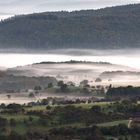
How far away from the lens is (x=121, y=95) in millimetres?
124625

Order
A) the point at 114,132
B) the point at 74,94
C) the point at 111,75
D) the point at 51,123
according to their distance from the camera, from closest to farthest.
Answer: the point at 114,132, the point at 51,123, the point at 74,94, the point at 111,75

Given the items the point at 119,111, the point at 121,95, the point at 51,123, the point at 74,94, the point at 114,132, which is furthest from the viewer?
the point at 74,94

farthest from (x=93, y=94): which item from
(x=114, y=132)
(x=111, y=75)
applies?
(x=111, y=75)

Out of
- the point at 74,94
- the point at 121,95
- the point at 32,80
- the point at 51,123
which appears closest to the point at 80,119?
the point at 51,123

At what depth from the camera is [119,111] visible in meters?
100

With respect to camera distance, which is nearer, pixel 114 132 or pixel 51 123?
pixel 114 132

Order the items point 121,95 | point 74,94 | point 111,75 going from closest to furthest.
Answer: point 121,95 < point 74,94 < point 111,75

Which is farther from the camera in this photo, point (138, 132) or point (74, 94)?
point (74, 94)

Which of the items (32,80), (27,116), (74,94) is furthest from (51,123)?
(32,80)

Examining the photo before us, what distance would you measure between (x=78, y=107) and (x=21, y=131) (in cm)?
1338

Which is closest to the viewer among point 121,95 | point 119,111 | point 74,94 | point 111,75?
point 119,111

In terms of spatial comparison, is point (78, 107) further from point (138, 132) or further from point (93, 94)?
point (93, 94)

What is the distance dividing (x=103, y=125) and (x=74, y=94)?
43.5 metres

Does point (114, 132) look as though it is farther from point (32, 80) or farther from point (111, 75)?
point (111, 75)
